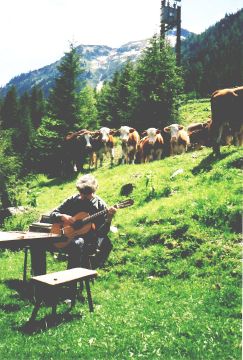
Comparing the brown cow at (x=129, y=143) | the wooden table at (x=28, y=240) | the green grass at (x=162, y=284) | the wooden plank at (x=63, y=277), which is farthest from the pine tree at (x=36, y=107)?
the wooden plank at (x=63, y=277)

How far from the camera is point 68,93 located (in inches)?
1444

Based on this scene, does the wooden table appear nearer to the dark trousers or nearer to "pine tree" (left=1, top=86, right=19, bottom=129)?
the dark trousers

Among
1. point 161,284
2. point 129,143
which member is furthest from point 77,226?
point 129,143

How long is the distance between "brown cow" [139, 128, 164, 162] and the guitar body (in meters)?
15.3

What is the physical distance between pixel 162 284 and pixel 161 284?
23mm

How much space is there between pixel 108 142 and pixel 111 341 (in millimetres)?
23959

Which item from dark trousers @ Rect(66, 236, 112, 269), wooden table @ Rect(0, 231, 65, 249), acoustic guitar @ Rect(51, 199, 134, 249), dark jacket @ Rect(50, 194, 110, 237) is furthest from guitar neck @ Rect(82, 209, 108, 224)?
wooden table @ Rect(0, 231, 65, 249)

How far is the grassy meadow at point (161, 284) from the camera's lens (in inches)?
278

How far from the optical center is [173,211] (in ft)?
43.7

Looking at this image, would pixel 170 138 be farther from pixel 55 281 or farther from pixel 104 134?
pixel 55 281

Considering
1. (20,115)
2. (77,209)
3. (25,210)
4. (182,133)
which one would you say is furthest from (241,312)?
(20,115)

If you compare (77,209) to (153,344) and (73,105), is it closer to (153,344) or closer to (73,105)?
(153,344)

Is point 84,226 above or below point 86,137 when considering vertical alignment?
below

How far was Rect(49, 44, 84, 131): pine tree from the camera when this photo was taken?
36094mm
